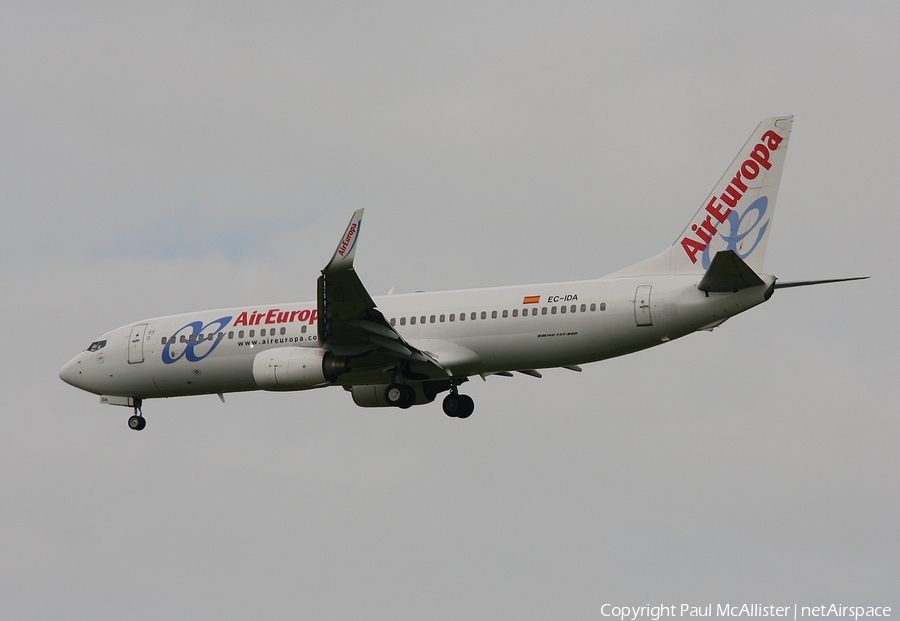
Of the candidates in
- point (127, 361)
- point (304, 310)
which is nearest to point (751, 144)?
point (304, 310)

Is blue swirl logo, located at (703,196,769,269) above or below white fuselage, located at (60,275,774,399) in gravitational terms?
above

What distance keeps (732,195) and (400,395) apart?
1011 cm

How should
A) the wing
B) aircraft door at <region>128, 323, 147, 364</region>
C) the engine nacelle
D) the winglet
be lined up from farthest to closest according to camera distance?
aircraft door at <region>128, 323, 147, 364</region>
the engine nacelle
the wing
the winglet

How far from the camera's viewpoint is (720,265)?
1235 inches

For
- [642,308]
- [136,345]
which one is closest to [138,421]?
[136,345]

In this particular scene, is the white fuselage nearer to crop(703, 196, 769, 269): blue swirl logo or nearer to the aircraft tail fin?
the aircraft tail fin

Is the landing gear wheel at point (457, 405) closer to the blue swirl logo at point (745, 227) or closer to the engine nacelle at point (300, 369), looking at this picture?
the engine nacelle at point (300, 369)

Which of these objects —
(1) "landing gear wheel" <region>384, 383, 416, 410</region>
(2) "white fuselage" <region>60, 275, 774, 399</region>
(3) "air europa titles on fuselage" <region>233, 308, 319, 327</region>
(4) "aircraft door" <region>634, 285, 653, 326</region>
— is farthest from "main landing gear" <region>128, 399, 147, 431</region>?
(4) "aircraft door" <region>634, 285, 653, 326</region>

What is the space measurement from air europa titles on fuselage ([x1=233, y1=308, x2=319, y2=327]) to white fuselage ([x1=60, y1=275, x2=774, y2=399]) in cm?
3

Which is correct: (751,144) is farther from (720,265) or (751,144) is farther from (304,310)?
(304,310)

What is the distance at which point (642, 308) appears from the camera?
110 feet

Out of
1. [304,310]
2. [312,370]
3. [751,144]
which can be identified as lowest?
[312,370]

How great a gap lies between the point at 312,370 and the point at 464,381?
567cm

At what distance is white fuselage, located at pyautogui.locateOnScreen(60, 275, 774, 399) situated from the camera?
33469 mm
